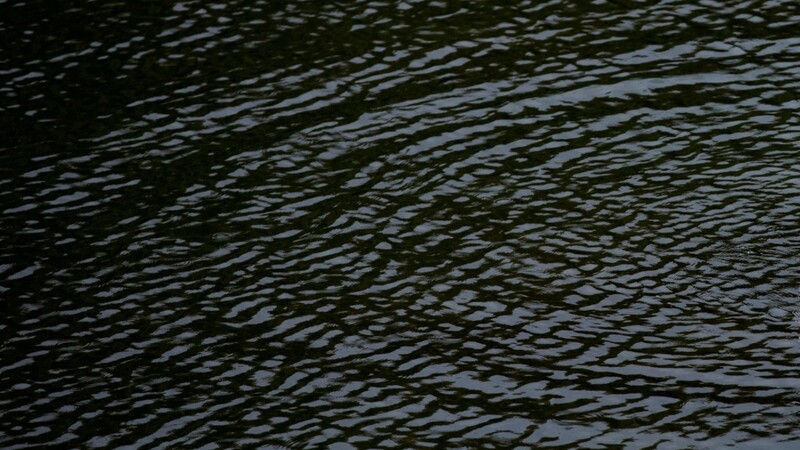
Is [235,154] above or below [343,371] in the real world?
above

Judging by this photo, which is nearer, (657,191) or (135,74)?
(657,191)

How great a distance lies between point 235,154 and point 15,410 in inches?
404

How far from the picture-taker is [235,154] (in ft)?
102

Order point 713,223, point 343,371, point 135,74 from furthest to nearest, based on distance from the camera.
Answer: point 135,74
point 713,223
point 343,371

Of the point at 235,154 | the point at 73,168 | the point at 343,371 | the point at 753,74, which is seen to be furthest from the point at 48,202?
the point at 753,74

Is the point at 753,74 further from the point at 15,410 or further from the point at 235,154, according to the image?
the point at 15,410

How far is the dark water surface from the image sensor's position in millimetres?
22031

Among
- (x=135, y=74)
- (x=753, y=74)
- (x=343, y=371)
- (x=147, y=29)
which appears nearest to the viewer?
(x=343, y=371)

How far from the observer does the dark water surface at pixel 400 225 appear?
2203 centimetres

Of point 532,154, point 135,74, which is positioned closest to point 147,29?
point 135,74

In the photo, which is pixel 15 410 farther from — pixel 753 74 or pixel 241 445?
pixel 753 74

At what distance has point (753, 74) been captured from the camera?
3162 centimetres

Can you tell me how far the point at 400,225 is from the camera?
1094 inches

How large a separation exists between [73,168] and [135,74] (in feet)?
16.1
